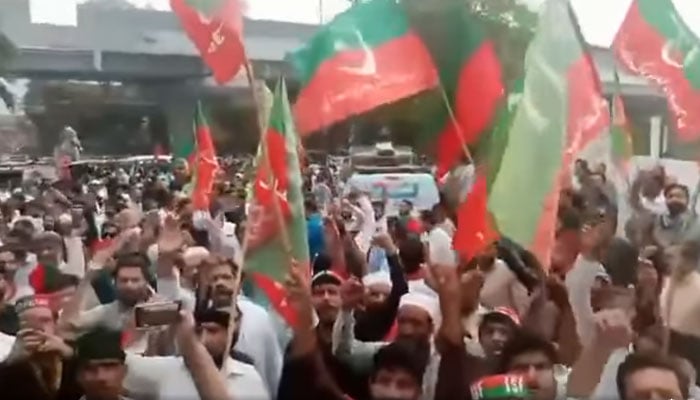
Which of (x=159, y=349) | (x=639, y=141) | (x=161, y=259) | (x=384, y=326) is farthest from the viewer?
(x=639, y=141)

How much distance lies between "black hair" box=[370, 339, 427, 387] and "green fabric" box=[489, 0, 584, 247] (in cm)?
75

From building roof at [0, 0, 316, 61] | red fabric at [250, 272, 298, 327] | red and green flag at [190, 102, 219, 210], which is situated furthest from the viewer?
building roof at [0, 0, 316, 61]

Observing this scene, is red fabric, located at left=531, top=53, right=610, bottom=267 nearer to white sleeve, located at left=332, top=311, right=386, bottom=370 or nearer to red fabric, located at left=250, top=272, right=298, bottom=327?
white sleeve, located at left=332, top=311, right=386, bottom=370

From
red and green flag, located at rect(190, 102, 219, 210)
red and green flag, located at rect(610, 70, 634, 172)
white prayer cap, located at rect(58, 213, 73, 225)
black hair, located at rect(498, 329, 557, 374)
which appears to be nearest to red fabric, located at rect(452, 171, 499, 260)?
black hair, located at rect(498, 329, 557, 374)

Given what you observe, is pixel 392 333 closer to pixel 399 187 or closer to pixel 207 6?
pixel 207 6

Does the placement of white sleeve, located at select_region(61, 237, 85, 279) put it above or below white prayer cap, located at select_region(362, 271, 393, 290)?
below

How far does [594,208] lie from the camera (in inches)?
261

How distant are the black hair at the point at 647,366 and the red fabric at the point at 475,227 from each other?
1.07 metres

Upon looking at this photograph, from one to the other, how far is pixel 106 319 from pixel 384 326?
3.29ft

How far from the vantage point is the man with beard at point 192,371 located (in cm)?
423

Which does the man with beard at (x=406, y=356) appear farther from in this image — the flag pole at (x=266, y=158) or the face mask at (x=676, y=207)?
the face mask at (x=676, y=207)

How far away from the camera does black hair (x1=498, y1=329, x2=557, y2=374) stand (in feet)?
13.0

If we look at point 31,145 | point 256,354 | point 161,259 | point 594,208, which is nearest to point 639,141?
point 594,208

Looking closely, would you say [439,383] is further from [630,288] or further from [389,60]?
[389,60]
